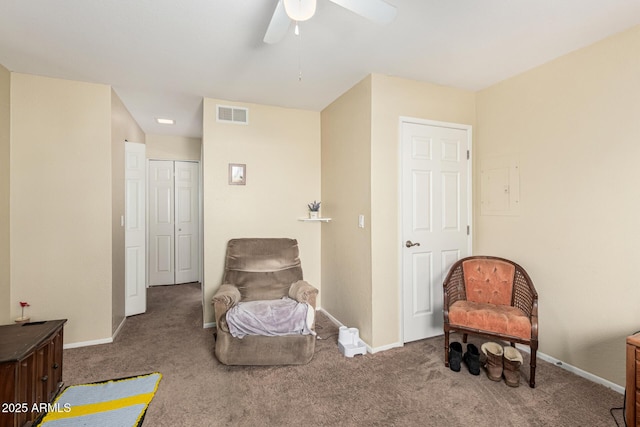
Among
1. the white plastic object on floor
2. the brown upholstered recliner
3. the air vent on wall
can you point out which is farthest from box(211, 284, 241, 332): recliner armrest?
the air vent on wall

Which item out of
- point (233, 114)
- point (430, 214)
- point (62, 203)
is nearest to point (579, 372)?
point (430, 214)

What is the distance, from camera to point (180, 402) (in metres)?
1.96

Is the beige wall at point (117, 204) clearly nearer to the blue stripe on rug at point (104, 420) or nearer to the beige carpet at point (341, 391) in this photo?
the beige carpet at point (341, 391)

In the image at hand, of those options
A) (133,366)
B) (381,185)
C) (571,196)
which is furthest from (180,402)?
(571,196)

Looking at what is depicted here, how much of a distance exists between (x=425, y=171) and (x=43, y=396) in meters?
3.32

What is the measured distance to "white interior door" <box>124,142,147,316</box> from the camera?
3.55 metres

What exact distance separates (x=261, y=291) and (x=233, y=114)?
1.99 m

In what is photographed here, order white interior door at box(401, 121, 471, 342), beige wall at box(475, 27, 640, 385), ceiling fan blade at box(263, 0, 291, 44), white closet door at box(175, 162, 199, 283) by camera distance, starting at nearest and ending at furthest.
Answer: ceiling fan blade at box(263, 0, 291, 44) → beige wall at box(475, 27, 640, 385) → white interior door at box(401, 121, 471, 342) → white closet door at box(175, 162, 199, 283)

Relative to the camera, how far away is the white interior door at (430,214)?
2.81 metres

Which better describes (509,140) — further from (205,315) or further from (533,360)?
(205,315)

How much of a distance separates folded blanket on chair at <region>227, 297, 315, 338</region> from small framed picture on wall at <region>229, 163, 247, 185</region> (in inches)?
58.2

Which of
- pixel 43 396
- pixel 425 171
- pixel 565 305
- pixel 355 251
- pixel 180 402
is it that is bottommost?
pixel 180 402

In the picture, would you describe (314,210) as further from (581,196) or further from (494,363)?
(581,196)

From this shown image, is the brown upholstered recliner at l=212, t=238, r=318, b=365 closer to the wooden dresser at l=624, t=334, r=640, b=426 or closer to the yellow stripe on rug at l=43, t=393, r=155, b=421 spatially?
the yellow stripe on rug at l=43, t=393, r=155, b=421
